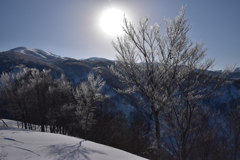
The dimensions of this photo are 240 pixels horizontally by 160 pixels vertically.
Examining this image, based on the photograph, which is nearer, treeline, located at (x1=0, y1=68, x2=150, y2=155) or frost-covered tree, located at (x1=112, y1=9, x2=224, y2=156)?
frost-covered tree, located at (x1=112, y1=9, x2=224, y2=156)

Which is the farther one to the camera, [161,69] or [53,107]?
[53,107]

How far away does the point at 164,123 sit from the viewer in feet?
38.0

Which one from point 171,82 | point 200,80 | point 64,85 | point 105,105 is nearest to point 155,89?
point 171,82

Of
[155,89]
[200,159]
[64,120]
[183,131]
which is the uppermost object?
[155,89]

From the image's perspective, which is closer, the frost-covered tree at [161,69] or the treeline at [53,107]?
the frost-covered tree at [161,69]

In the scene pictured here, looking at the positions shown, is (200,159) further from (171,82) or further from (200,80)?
(171,82)

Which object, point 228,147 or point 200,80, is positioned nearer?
point 200,80

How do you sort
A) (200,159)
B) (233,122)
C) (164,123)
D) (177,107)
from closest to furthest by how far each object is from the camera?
(177,107) → (164,123) → (233,122) → (200,159)

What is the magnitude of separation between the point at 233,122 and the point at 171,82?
1562cm

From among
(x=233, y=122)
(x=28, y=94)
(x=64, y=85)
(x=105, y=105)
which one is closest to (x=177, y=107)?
(x=233, y=122)

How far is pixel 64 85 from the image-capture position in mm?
29422

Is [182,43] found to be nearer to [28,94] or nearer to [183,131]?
[183,131]

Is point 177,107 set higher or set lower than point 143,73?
lower

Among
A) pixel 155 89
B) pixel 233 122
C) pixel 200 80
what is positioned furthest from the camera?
pixel 233 122
